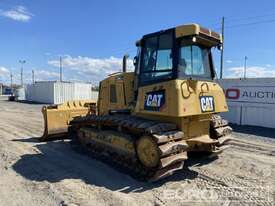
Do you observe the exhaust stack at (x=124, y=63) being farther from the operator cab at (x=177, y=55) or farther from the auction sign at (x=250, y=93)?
the auction sign at (x=250, y=93)

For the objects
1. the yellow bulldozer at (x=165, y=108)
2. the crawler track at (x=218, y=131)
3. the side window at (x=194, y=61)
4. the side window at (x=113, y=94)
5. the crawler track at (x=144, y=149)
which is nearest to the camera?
the crawler track at (x=144, y=149)

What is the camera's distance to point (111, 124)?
24.3 feet

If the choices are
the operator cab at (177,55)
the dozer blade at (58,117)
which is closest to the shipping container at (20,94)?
the dozer blade at (58,117)

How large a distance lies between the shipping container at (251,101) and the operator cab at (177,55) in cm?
865

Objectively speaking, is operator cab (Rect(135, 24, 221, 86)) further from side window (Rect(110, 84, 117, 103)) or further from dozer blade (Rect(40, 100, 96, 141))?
dozer blade (Rect(40, 100, 96, 141))

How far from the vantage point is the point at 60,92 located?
37781 millimetres

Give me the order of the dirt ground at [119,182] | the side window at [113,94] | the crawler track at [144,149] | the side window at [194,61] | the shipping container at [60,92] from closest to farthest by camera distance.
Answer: the dirt ground at [119,182]
the crawler track at [144,149]
the side window at [194,61]
the side window at [113,94]
the shipping container at [60,92]

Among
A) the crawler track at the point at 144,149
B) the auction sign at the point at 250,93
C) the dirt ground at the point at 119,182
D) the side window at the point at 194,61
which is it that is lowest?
the dirt ground at the point at 119,182

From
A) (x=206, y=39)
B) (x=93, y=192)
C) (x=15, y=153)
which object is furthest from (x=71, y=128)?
(x=206, y=39)

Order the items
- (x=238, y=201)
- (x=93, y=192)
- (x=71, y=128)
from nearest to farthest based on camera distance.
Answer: (x=238, y=201) → (x=93, y=192) → (x=71, y=128)

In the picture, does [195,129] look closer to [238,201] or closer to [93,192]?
[238,201]

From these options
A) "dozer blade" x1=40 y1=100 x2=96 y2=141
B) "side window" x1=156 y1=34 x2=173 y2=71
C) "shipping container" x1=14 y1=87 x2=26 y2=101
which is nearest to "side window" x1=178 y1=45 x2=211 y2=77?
"side window" x1=156 y1=34 x2=173 y2=71

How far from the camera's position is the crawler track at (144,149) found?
230 inches

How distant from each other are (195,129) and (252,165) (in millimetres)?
1878
